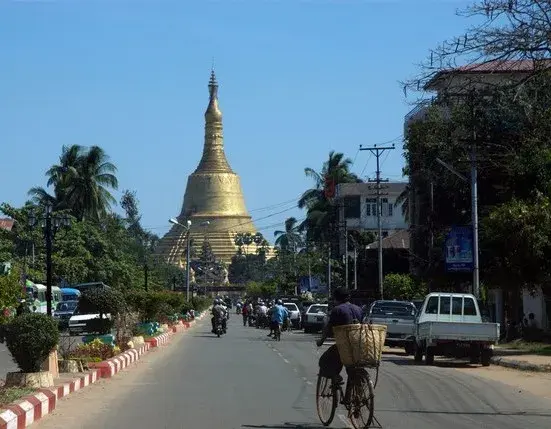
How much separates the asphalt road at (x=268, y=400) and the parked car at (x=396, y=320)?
26.8 feet

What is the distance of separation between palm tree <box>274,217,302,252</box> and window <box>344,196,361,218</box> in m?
29.2

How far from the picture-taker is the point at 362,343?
12.6 metres

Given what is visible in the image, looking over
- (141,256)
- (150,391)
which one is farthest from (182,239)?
(150,391)

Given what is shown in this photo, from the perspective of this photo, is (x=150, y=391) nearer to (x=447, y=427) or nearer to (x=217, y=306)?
(x=447, y=427)

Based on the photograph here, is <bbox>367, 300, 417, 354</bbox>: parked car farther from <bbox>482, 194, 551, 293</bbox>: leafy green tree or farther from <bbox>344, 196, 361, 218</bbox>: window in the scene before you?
<bbox>344, 196, 361, 218</bbox>: window

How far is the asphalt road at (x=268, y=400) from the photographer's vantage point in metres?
14.1

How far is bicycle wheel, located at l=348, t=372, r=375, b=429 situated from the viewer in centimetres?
1252

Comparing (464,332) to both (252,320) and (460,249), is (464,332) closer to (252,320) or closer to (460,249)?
(460,249)

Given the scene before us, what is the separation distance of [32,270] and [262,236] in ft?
318

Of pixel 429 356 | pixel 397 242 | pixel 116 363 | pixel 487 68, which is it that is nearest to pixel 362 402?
pixel 487 68

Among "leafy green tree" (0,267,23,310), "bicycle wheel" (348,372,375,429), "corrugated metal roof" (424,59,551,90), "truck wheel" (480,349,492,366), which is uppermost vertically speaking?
"corrugated metal roof" (424,59,551,90)

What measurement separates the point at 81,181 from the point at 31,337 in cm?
6229

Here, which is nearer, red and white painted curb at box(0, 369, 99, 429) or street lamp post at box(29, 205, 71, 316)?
red and white painted curb at box(0, 369, 99, 429)

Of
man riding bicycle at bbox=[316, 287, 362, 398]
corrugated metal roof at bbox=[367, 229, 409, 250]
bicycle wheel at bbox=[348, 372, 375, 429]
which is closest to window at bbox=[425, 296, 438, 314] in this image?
man riding bicycle at bbox=[316, 287, 362, 398]
